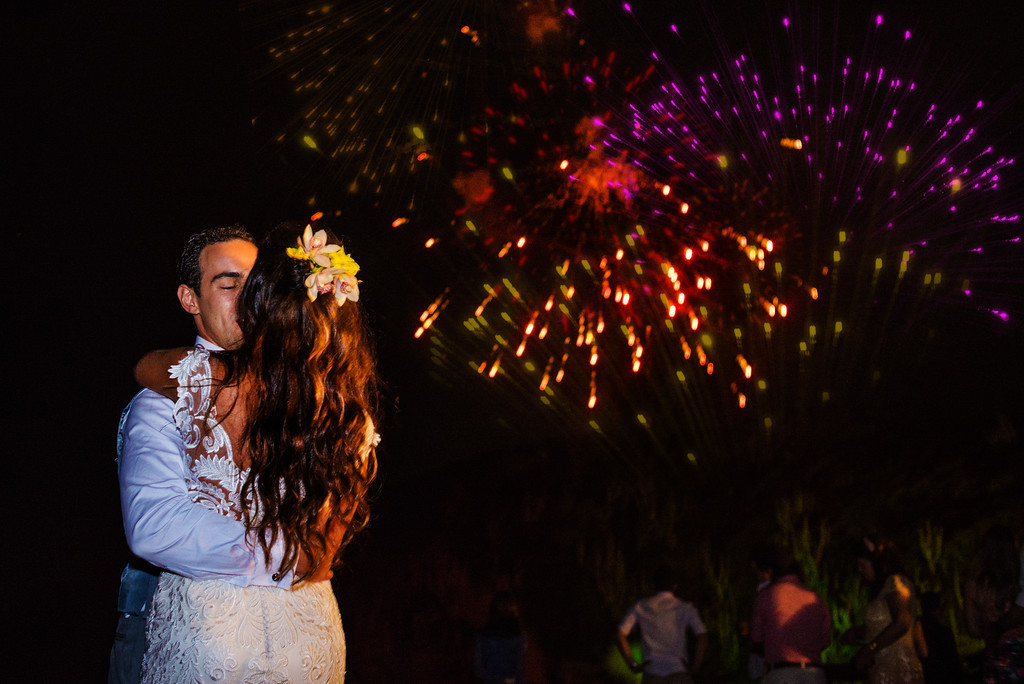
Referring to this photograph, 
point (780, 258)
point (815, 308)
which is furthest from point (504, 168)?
point (815, 308)

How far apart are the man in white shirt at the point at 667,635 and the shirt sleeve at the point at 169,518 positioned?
3474 millimetres

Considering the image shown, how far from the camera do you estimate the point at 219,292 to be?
75.4 inches

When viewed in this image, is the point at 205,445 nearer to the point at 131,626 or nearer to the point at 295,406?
the point at 295,406

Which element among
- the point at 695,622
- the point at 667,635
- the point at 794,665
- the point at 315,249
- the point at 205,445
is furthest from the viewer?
the point at 695,622

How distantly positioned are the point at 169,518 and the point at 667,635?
3.68m

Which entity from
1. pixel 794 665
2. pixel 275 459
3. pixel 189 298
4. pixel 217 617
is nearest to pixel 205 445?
pixel 275 459

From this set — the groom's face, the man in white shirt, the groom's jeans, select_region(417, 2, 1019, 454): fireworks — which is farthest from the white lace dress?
select_region(417, 2, 1019, 454): fireworks

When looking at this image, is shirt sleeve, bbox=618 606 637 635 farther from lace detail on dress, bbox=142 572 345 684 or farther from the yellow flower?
the yellow flower

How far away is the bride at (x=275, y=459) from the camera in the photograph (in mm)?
1621

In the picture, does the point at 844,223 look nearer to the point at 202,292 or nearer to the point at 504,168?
the point at 504,168

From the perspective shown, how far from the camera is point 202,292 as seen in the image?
6.34 feet

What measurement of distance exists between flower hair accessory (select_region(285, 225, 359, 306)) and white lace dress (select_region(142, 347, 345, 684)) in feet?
0.81

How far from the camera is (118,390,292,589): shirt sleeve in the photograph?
1547mm

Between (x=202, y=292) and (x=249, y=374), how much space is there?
33 centimetres
